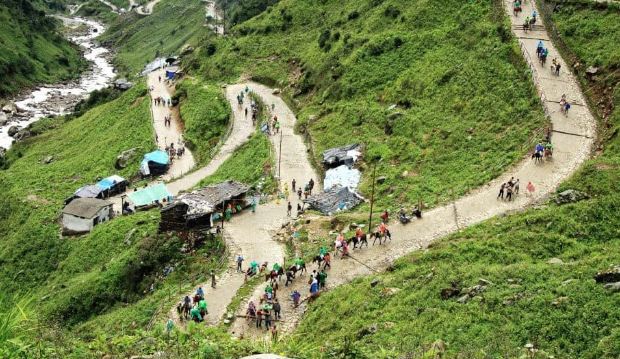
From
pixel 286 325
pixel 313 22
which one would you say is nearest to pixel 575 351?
pixel 286 325

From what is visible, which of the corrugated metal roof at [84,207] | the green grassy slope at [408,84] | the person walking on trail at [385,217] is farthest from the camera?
the corrugated metal roof at [84,207]

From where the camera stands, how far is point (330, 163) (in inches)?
2016

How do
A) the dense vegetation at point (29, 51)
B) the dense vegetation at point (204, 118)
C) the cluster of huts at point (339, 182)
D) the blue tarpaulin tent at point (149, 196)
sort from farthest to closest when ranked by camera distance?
the dense vegetation at point (29, 51)
the dense vegetation at point (204, 118)
the blue tarpaulin tent at point (149, 196)
the cluster of huts at point (339, 182)

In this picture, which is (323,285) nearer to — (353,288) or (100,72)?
(353,288)

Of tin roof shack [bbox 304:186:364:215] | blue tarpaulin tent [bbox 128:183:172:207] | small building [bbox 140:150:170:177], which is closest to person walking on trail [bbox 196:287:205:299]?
tin roof shack [bbox 304:186:364:215]

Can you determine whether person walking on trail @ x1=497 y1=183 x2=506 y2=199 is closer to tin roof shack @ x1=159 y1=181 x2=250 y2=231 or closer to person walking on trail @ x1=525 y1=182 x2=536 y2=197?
person walking on trail @ x1=525 y1=182 x2=536 y2=197

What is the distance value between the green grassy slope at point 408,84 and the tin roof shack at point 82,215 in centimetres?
1963

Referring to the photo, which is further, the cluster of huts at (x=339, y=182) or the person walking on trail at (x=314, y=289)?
the cluster of huts at (x=339, y=182)

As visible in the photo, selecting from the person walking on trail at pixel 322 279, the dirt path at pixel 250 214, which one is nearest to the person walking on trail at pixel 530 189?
the person walking on trail at pixel 322 279

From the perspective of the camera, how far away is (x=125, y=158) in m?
66.6

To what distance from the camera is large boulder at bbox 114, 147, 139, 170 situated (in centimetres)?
6600

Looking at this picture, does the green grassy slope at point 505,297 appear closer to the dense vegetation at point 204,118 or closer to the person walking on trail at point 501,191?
the person walking on trail at point 501,191

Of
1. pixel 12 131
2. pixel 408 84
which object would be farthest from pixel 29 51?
pixel 408 84

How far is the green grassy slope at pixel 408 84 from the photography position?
43.9 m
